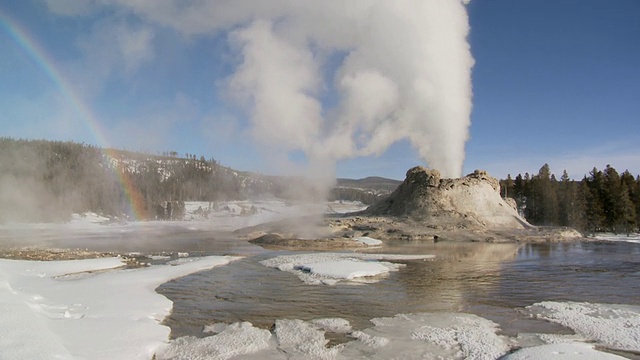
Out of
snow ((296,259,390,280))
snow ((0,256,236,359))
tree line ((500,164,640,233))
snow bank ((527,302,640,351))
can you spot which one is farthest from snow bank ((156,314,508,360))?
tree line ((500,164,640,233))

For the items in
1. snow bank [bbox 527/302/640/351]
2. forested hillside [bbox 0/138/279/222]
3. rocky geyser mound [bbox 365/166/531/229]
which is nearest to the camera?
snow bank [bbox 527/302/640/351]

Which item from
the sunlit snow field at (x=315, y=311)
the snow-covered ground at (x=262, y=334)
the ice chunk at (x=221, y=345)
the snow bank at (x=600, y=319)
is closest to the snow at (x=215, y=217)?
the sunlit snow field at (x=315, y=311)

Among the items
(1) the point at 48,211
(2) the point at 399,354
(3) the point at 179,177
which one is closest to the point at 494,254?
(2) the point at 399,354

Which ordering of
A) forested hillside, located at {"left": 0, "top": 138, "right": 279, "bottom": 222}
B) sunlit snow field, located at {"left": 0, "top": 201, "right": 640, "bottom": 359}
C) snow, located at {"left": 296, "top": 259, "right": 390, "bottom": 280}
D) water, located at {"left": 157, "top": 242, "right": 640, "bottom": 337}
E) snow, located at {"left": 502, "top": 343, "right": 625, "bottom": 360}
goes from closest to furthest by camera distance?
snow, located at {"left": 502, "top": 343, "right": 625, "bottom": 360}
sunlit snow field, located at {"left": 0, "top": 201, "right": 640, "bottom": 359}
water, located at {"left": 157, "top": 242, "right": 640, "bottom": 337}
snow, located at {"left": 296, "top": 259, "right": 390, "bottom": 280}
forested hillside, located at {"left": 0, "top": 138, "right": 279, "bottom": 222}

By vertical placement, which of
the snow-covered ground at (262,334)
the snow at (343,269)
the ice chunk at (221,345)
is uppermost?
the snow at (343,269)

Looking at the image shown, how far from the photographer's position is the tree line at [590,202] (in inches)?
2007

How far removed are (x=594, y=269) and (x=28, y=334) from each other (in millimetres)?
20104

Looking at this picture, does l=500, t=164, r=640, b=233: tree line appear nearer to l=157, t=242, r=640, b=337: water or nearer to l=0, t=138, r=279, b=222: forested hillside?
l=157, t=242, r=640, b=337: water

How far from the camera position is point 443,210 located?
40.6 metres

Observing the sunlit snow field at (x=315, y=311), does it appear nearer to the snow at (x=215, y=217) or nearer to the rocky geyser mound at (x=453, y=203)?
the rocky geyser mound at (x=453, y=203)

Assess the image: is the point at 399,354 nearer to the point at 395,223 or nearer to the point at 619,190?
the point at 395,223

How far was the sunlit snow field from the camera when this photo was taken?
7.95 m

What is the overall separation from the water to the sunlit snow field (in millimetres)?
42

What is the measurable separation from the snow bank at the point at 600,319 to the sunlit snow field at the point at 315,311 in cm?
4
